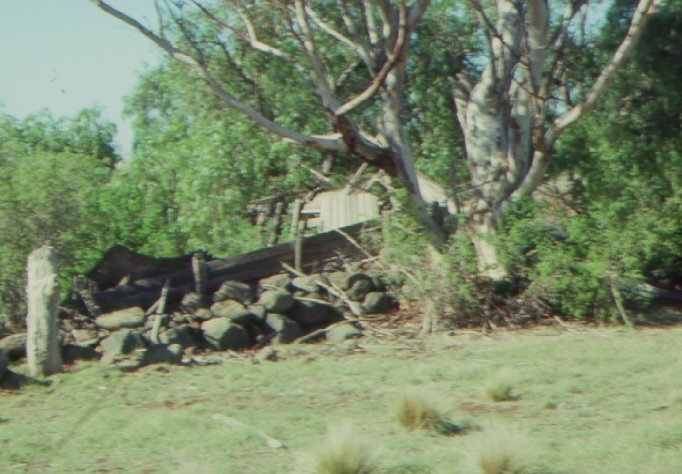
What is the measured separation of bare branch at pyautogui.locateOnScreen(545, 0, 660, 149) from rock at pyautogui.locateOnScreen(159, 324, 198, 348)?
17.9 feet

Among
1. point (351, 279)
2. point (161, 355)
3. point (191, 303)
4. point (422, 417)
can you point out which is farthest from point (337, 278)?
point (422, 417)

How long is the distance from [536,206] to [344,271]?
3.10 metres

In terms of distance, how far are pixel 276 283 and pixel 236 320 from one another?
1445mm

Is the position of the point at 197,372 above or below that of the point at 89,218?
below

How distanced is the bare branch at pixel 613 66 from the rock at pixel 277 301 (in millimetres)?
4103

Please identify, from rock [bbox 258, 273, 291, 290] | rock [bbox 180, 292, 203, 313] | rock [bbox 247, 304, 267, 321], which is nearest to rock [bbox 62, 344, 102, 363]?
rock [bbox 180, 292, 203, 313]

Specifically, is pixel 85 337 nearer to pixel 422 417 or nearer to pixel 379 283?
pixel 379 283

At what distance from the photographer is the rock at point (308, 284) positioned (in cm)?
1570

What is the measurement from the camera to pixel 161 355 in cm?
1247

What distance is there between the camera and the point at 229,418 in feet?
30.4

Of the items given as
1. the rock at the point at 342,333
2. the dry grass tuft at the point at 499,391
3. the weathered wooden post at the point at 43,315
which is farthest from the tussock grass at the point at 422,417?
the rock at the point at 342,333

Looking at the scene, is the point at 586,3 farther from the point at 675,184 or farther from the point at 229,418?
the point at 229,418

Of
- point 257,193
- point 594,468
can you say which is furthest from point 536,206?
point 594,468

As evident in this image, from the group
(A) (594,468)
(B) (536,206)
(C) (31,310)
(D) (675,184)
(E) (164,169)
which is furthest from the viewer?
(E) (164,169)
